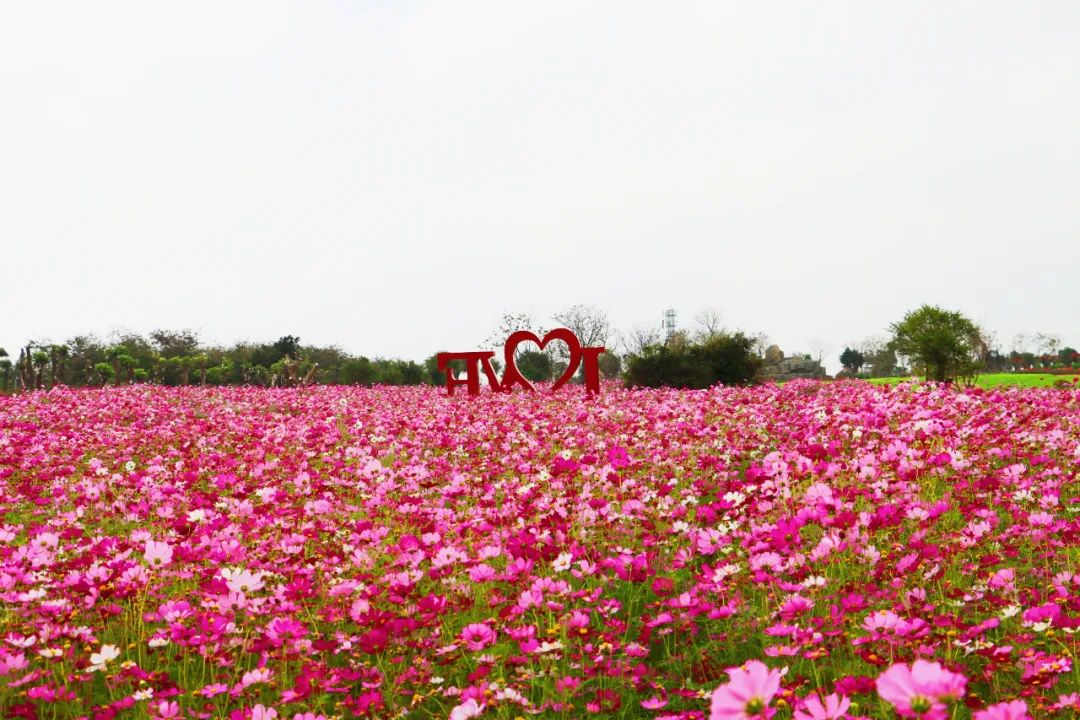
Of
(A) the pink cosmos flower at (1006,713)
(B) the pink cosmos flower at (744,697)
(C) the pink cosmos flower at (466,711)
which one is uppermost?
(B) the pink cosmos flower at (744,697)

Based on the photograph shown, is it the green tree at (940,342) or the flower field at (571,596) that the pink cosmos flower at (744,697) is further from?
the green tree at (940,342)

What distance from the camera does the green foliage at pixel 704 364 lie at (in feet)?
86.2

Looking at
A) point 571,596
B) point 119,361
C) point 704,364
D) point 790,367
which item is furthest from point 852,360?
point 571,596

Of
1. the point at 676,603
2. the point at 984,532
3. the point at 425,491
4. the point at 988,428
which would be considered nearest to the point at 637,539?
the point at 676,603

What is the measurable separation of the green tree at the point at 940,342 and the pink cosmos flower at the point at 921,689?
27.2 meters

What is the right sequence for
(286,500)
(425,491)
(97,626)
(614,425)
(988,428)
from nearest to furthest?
(97,626) < (286,500) < (425,491) < (988,428) < (614,425)

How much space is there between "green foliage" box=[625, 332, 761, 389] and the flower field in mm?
Answer: 18000

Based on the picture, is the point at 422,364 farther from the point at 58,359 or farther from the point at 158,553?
the point at 158,553

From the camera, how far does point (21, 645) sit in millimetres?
3447

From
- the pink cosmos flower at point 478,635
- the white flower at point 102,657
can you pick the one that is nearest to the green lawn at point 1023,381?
the pink cosmos flower at point 478,635

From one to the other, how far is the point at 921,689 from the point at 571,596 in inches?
109

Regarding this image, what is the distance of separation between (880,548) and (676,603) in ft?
5.97

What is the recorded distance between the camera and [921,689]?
57.3 inches

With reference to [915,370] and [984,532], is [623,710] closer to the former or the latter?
[984,532]
